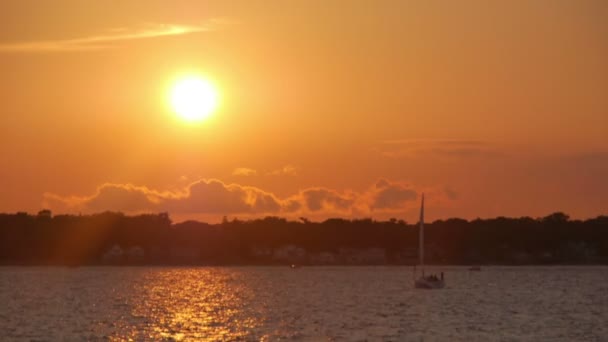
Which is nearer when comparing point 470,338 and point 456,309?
point 470,338

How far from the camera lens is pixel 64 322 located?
432ft

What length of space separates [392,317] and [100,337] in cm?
4123

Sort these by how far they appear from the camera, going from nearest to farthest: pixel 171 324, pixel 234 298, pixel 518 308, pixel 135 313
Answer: pixel 171 324 → pixel 135 313 → pixel 518 308 → pixel 234 298

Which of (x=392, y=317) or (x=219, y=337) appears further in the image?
(x=392, y=317)

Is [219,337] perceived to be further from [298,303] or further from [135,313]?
[298,303]

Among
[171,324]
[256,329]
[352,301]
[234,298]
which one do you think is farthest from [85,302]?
[256,329]

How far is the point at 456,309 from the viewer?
15800 cm

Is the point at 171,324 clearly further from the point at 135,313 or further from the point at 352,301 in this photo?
the point at 352,301

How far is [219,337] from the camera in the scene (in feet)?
365

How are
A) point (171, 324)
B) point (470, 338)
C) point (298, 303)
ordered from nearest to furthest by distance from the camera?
point (470, 338), point (171, 324), point (298, 303)

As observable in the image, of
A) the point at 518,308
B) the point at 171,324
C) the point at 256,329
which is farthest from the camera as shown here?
the point at 518,308

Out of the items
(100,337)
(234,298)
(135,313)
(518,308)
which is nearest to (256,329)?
(100,337)

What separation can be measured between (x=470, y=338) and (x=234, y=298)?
90234 millimetres

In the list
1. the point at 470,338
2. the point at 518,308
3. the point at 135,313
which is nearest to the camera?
the point at 470,338
